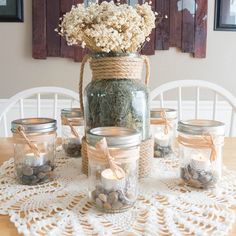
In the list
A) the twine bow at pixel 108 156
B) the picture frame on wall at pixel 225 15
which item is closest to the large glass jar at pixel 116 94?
the twine bow at pixel 108 156

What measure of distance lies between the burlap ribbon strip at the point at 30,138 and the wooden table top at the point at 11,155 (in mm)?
202

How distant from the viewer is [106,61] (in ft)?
2.74

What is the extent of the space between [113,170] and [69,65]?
1455 mm

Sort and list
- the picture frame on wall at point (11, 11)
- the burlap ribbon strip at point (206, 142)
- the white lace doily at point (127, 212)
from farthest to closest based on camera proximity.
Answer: the picture frame on wall at point (11, 11)
the burlap ribbon strip at point (206, 142)
the white lace doily at point (127, 212)

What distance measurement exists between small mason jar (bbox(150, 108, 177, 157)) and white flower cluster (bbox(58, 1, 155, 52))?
0.31 m

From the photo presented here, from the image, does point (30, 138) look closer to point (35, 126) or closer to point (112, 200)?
point (35, 126)

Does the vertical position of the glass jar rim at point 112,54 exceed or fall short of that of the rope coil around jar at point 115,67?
it exceeds it

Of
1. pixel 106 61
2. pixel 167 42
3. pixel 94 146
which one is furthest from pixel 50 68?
pixel 94 146

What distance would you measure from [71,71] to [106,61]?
1.21 m

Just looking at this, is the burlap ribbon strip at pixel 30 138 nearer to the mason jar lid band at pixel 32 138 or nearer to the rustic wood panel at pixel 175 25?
the mason jar lid band at pixel 32 138

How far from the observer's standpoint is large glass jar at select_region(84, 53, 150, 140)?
828 millimetres

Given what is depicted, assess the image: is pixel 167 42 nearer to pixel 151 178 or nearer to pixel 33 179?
pixel 151 178

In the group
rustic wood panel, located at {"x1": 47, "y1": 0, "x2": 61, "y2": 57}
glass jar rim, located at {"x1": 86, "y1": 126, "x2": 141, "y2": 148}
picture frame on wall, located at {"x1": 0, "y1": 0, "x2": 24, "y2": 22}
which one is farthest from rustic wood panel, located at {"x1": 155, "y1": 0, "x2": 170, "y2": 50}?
glass jar rim, located at {"x1": 86, "y1": 126, "x2": 141, "y2": 148}

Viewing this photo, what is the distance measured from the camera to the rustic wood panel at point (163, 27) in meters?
1.93
